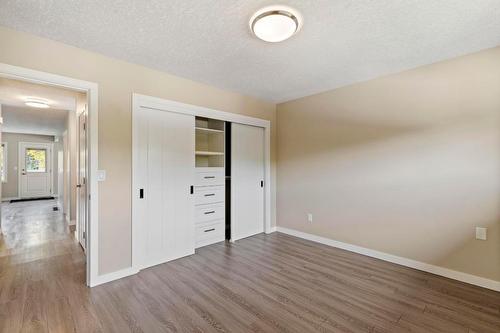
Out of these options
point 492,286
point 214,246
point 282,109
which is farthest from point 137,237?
point 492,286

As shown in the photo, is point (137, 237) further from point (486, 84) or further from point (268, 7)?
point (486, 84)

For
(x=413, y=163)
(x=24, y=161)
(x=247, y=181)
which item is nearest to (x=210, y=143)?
(x=247, y=181)

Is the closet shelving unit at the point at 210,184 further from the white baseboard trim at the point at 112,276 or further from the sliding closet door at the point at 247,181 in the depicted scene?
the white baseboard trim at the point at 112,276

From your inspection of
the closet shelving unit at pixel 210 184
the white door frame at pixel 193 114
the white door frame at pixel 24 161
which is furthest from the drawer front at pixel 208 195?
the white door frame at pixel 24 161

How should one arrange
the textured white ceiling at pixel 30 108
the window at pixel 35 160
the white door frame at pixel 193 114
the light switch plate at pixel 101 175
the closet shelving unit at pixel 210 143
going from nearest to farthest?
the light switch plate at pixel 101 175
the white door frame at pixel 193 114
the textured white ceiling at pixel 30 108
the closet shelving unit at pixel 210 143
the window at pixel 35 160

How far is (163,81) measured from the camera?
9.84ft

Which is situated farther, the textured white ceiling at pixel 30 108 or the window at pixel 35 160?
the window at pixel 35 160

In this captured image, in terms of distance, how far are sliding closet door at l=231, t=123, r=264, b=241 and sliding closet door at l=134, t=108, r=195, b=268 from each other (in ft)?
2.64

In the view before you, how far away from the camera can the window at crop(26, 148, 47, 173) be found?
8648 mm

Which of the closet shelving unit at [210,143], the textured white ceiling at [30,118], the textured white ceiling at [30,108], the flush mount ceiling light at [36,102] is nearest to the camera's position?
the textured white ceiling at [30,108]

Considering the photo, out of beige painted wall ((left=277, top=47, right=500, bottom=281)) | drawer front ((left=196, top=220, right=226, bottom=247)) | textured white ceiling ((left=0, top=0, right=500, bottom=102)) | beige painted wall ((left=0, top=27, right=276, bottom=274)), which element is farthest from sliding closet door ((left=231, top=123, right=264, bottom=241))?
beige painted wall ((left=0, top=27, right=276, bottom=274))

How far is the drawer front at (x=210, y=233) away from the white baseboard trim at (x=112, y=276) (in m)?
1.03

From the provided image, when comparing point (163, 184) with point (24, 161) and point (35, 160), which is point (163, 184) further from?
point (35, 160)

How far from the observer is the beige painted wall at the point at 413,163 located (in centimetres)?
243
